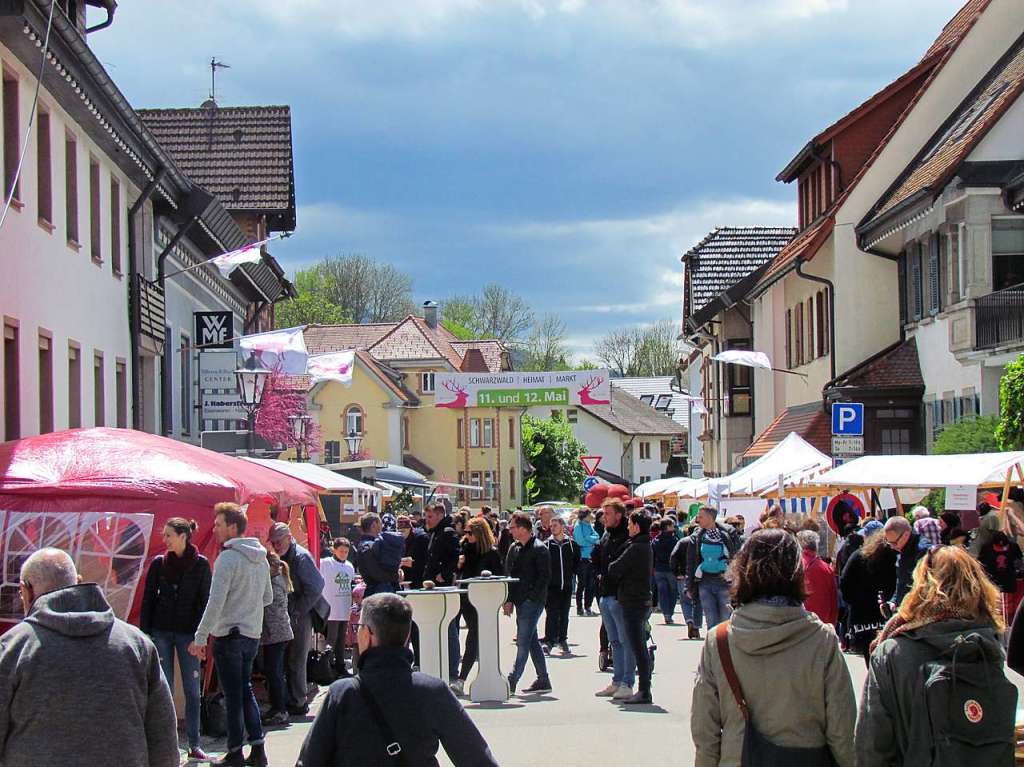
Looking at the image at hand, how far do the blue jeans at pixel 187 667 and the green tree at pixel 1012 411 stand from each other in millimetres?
13985

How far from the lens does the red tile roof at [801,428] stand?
35.7 metres

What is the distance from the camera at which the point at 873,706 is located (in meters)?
5.86

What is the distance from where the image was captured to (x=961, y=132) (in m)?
30.8

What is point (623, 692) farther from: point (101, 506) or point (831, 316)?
point (831, 316)

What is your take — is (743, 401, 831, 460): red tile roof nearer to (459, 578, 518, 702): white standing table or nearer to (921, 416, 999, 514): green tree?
(921, 416, 999, 514): green tree

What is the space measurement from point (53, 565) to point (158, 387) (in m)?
21.0

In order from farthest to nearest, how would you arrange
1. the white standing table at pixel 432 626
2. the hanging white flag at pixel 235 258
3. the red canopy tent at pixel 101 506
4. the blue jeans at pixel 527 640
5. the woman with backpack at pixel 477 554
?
the hanging white flag at pixel 235 258, the woman with backpack at pixel 477 554, the blue jeans at pixel 527 640, the white standing table at pixel 432 626, the red canopy tent at pixel 101 506

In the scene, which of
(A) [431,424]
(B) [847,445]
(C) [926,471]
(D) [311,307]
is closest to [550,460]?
(A) [431,424]

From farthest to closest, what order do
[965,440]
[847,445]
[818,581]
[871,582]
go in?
[965,440] → [847,445] → [818,581] → [871,582]

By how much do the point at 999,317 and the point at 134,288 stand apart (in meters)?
13.9

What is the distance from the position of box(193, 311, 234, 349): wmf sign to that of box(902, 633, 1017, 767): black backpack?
2361cm

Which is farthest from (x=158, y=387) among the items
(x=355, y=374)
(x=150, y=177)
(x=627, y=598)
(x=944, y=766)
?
(x=355, y=374)

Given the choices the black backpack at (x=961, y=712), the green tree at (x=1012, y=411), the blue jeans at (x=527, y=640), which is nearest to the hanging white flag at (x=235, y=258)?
the blue jeans at (x=527, y=640)

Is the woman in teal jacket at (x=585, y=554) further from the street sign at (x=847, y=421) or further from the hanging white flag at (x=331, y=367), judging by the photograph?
the hanging white flag at (x=331, y=367)
